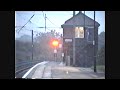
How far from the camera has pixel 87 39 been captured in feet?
41.7

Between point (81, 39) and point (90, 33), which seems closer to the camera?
point (90, 33)

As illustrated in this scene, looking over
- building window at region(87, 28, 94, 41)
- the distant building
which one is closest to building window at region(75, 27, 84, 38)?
the distant building

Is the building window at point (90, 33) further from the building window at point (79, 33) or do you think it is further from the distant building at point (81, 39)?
the building window at point (79, 33)

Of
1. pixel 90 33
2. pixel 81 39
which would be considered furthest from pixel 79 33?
pixel 90 33

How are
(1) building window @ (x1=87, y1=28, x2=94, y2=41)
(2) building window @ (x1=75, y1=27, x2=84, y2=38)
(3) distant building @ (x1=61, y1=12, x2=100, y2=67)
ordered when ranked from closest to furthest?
(3) distant building @ (x1=61, y1=12, x2=100, y2=67) → (1) building window @ (x1=87, y1=28, x2=94, y2=41) → (2) building window @ (x1=75, y1=27, x2=84, y2=38)

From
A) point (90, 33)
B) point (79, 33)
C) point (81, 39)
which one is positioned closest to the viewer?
point (90, 33)

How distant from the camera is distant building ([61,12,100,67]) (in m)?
11.8

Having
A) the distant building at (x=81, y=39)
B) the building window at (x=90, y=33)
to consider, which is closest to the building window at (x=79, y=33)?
the distant building at (x=81, y=39)

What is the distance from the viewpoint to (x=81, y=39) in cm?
1302

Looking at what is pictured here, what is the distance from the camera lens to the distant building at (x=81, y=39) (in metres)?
11.8

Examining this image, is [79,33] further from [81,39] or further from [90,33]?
[90,33]

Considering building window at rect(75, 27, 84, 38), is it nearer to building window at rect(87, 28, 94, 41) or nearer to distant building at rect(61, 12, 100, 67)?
distant building at rect(61, 12, 100, 67)
